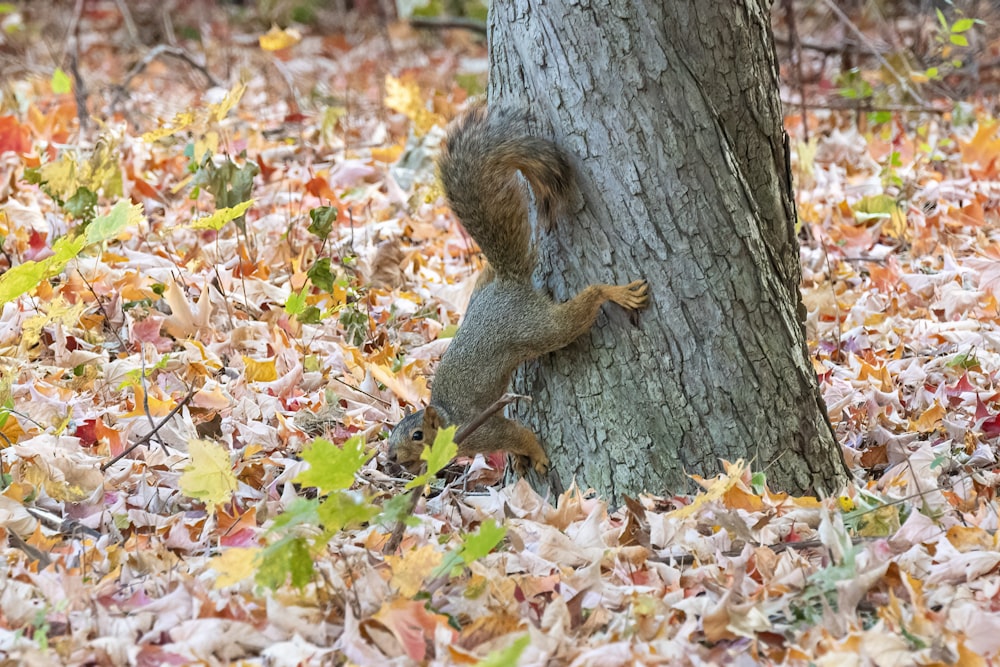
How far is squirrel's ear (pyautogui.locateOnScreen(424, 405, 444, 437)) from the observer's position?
294 cm

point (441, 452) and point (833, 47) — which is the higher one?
point (441, 452)

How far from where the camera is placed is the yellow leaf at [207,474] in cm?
235

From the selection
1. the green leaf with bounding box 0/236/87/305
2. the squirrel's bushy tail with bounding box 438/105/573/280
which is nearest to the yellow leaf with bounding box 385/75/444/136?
the squirrel's bushy tail with bounding box 438/105/573/280

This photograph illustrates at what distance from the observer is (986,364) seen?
3365 mm

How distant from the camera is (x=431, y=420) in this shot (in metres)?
2.96

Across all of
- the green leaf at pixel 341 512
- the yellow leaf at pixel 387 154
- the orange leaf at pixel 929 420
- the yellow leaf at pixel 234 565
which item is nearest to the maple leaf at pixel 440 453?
the green leaf at pixel 341 512

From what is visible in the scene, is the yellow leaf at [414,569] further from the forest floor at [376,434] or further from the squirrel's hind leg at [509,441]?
the squirrel's hind leg at [509,441]

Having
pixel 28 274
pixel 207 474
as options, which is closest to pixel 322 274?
pixel 28 274

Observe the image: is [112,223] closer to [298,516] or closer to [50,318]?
[50,318]

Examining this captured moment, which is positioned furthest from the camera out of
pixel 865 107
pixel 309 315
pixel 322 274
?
pixel 865 107

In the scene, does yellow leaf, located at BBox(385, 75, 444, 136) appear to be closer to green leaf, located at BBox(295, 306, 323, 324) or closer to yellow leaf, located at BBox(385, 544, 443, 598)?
green leaf, located at BBox(295, 306, 323, 324)

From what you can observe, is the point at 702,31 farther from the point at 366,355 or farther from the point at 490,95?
the point at 366,355

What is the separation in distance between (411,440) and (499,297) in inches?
19.3

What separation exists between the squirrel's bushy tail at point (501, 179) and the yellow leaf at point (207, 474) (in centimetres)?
94
